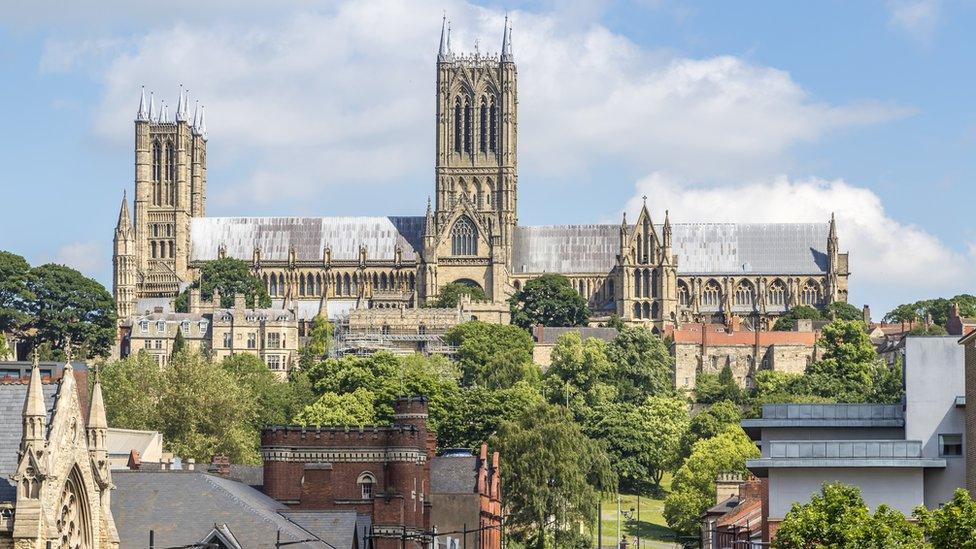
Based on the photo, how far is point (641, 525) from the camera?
138 m

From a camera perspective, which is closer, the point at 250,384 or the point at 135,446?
the point at 135,446

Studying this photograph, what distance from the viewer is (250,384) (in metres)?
167

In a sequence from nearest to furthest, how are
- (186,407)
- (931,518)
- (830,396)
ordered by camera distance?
(931,518) < (186,407) < (830,396)

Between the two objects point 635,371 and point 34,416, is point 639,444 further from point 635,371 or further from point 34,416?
point 34,416

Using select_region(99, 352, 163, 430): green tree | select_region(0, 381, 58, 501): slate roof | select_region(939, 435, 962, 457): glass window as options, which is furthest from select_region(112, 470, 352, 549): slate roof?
select_region(99, 352, 163, 430): green tree

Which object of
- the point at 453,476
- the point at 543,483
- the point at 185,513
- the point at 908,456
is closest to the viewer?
the point at 908,456

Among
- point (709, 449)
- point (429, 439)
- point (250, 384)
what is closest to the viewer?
point (429, 439)

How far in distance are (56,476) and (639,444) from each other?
372ft

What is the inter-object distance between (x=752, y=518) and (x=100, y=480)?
29.8m

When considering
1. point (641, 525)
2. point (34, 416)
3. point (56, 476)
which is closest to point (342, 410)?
point (641, 525)

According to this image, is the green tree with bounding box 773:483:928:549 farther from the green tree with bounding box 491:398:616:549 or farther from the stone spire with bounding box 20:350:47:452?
the green tree with bounding box 491:398:616:549

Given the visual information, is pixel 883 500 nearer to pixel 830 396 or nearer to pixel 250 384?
pixel 250 384

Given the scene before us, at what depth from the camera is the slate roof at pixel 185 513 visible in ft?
204

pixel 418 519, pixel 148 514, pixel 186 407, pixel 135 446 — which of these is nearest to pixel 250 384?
pixel 186 407
